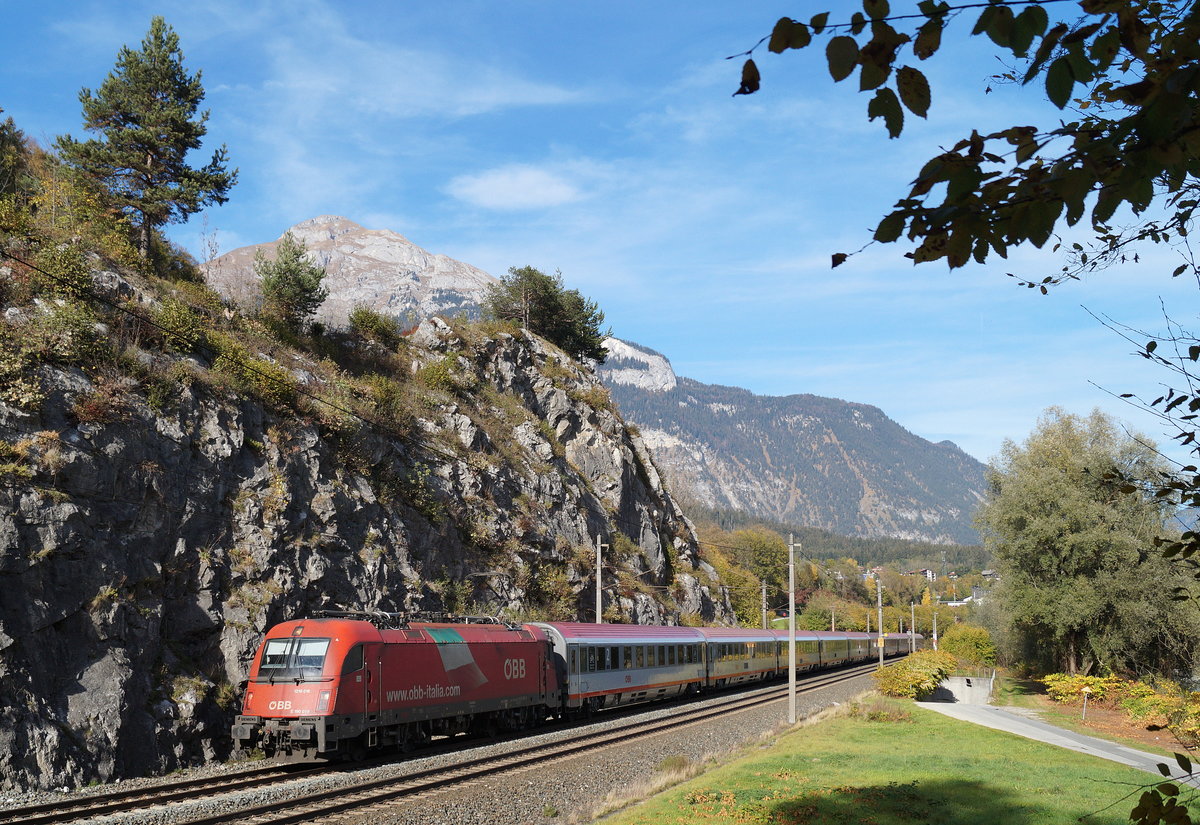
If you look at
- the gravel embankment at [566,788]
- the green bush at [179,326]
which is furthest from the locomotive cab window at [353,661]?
the green bush at [179,326]

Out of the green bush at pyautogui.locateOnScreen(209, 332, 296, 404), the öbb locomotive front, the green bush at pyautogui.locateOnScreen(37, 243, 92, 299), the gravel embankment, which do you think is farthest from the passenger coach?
the green bush at pyautogui.locateOnScreen(37, 243, 92, 299)

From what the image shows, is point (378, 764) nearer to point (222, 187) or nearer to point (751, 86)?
point (751, 86)

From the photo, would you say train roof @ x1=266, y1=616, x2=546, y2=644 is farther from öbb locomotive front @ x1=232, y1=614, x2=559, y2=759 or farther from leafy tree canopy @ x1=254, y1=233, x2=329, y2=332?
leafy tree canopy @ x1=254, y1=233, x2=329, y2=332

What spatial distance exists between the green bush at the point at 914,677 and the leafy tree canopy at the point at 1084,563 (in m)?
5.98

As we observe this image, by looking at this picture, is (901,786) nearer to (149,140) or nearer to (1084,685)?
(1084,685)

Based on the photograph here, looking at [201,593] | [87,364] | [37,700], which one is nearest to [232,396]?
[87,364]

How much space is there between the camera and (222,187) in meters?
37.2

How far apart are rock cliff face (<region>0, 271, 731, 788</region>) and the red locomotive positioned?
311cm

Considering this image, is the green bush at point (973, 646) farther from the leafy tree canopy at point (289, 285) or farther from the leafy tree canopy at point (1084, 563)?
the leafy tree canopy at point (289, 285)

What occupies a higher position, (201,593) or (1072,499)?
(1072,499)

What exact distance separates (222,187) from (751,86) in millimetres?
39230

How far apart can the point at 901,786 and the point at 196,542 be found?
19667 mm

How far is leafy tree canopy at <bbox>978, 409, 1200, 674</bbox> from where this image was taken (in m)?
37.7

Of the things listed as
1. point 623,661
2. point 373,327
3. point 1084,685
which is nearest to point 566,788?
point 623,661
